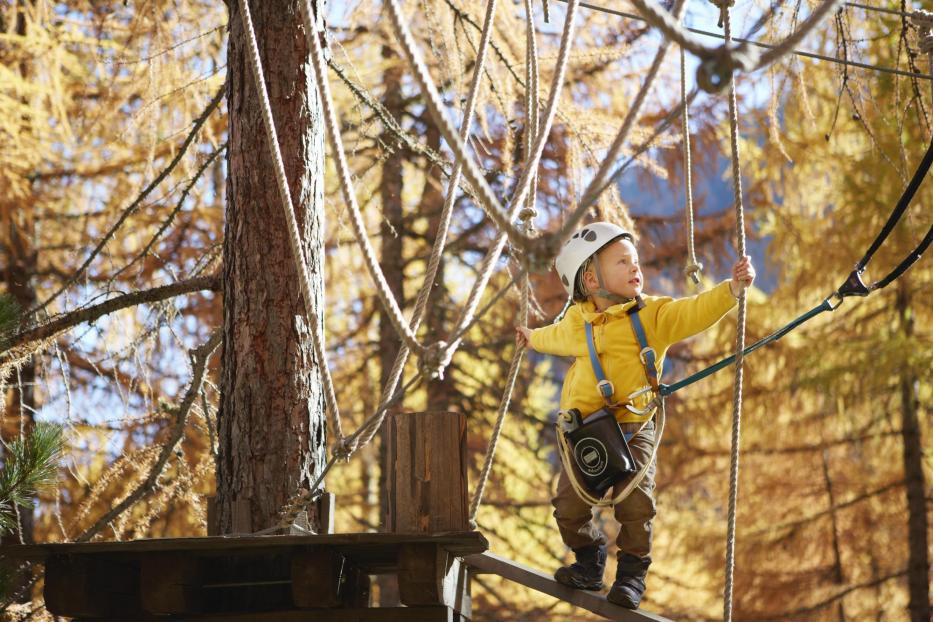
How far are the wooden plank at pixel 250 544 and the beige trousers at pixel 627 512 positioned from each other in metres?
0.51

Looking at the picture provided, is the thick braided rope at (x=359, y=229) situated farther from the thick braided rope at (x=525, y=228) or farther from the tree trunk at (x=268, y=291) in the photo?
the tree trunk at (x=268, y=291)

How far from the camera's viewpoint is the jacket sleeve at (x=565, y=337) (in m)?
3.43

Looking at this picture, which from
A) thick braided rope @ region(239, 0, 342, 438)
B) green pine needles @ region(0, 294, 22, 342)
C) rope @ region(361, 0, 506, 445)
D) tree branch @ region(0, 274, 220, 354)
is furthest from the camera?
tree branch @ region(0, 274, 220, 354)

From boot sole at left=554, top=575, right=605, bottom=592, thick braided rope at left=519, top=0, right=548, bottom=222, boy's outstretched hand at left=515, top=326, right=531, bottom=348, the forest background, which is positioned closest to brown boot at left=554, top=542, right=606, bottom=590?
boot sole at left=554, top=575, right=605, bottom=592

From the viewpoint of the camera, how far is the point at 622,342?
3.34 meters

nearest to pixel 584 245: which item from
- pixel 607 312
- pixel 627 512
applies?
pixel 607 312

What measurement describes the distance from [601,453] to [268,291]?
121cm

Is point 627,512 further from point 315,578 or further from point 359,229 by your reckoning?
point 359,229

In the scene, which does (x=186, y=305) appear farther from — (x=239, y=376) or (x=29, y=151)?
(x=239, y=376)

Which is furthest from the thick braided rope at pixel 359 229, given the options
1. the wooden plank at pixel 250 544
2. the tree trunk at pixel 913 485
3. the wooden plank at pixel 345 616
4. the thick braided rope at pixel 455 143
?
the tree trunk at pixel 913 485

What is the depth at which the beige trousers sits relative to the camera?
10.7 ft

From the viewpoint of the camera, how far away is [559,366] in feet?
42.2

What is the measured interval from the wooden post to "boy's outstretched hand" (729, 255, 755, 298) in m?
0.85

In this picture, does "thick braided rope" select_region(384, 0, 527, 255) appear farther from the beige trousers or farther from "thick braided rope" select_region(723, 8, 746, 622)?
the beige trousers
